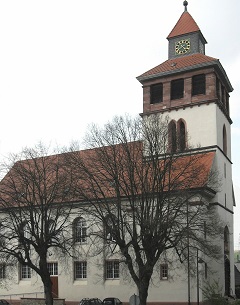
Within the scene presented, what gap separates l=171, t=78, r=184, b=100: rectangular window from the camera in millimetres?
44975

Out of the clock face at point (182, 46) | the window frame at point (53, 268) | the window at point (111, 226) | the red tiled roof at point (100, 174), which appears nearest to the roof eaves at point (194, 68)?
the clock face at point (182, 46)

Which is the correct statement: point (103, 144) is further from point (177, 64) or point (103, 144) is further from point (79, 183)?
point (177, 64)

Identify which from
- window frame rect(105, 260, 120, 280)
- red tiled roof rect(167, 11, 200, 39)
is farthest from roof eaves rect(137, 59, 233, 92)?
window frame rect(105, 260, 120, 280)

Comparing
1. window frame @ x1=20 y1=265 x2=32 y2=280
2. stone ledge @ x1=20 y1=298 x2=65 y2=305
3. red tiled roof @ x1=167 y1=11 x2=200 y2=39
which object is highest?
red tiled roof @ x1=167 y1=11 x2=200 y2=39

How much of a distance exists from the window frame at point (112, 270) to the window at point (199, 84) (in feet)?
54.7

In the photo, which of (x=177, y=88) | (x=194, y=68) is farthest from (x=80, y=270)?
(x=194, y=68)

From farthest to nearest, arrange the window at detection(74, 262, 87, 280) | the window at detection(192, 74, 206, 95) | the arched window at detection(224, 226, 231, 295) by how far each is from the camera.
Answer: the window at detection(74, 262, 87, 280) < the window at detection(192, 74, 206, 95) < the arched window at detection(224, 226, 231, 295)

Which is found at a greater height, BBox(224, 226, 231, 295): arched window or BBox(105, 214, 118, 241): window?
BBox(105, 214, 118, 241): window

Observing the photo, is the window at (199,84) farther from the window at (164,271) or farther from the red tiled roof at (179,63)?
the window at (164,271)

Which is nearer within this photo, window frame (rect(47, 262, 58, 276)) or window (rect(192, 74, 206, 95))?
window (rect(192, 74, 206, 95))

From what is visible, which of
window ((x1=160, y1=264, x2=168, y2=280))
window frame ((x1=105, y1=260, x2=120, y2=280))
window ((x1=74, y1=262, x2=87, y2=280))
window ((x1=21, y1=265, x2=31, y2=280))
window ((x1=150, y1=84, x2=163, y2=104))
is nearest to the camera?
window ((x1=160, y1=264, x2=168, y2=280))

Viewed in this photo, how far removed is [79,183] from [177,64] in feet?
53.9

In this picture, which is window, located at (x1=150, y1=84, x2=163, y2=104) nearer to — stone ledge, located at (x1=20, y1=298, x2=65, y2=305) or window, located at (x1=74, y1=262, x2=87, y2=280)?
window, located at (x1=74, y1=262, x2=87, y2=280)

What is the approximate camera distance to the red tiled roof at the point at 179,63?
44.0 m
